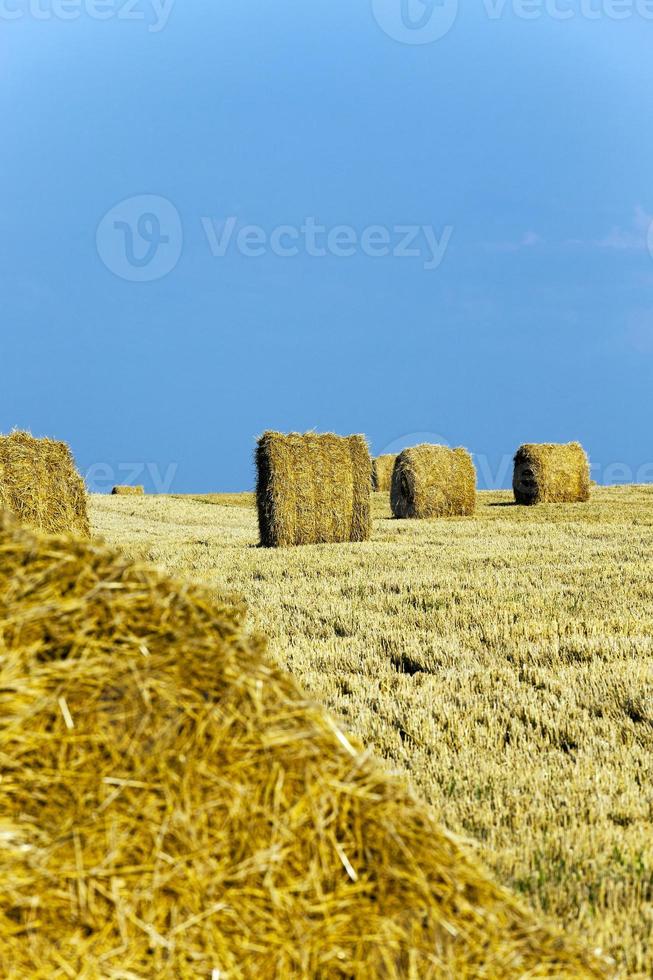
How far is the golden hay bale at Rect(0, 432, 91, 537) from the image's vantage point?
12.8 meters

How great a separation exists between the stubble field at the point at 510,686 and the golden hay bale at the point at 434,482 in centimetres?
892

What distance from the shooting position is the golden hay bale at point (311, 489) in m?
16.8

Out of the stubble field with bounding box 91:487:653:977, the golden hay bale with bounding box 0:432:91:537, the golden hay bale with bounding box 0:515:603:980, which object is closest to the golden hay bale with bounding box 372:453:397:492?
the stubble field with bounding box 91:487:653:977

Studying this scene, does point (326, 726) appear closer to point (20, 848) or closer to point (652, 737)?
point (20, 848)

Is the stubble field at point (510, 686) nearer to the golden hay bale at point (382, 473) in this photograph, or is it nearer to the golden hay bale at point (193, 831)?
the golden hay bale at point (193, 831)

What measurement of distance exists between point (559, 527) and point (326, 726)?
681 inches

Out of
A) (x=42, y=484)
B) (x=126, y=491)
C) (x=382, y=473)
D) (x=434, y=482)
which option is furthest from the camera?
(x=126, y=491)

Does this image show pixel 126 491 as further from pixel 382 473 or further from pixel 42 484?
pixel 42 484

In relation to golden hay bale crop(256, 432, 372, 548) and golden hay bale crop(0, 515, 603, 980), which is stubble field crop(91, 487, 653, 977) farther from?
golden hay bale crop(256, 432, 372, 548)


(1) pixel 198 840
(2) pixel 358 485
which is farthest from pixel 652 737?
(2) pixel 358 485

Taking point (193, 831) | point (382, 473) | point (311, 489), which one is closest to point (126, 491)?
point (382, 473)

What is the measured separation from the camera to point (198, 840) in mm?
2150

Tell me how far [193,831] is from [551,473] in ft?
85.6

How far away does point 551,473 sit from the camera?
88.6 feet
